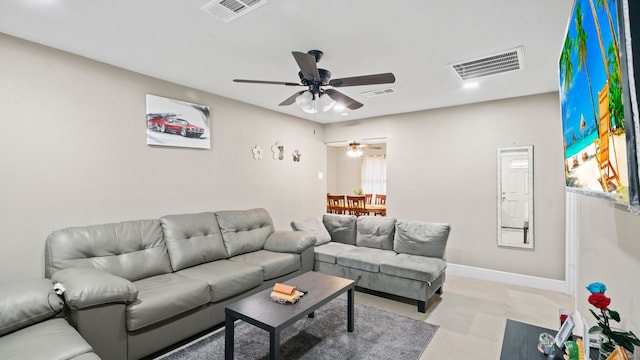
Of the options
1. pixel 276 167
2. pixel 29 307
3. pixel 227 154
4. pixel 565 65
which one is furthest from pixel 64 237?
pixel 565 65

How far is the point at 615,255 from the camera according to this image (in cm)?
131

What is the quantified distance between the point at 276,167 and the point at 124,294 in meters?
3.09

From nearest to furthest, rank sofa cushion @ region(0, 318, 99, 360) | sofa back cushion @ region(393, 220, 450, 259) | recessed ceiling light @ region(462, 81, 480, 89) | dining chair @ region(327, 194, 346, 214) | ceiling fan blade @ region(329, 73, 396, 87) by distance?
sofa cushion @ region(0, 318, 99, 360), ceiling fan blade @ region(329, 73, 396, 87), recessed ceiling light @ region(462, 81, 480, 89), sofa back cushion @ region(393, 220, 450, 259), dining chair @ region(327, 194, 346, 214)

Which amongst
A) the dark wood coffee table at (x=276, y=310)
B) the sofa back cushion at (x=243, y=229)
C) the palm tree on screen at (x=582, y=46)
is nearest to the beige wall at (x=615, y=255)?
the palm tree on screen at (x=582, y=46)

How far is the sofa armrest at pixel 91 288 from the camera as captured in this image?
6.37 ft

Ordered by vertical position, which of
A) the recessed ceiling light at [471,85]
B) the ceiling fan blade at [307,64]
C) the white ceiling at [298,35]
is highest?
the white ceiling at [298,35]

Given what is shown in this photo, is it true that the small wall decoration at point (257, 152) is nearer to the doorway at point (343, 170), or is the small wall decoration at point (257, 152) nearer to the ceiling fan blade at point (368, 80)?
the ceiling fan blade at point (368, 80)

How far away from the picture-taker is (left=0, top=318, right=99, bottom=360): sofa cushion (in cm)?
153

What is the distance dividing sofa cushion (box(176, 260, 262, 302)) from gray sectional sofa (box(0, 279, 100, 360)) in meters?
1.04

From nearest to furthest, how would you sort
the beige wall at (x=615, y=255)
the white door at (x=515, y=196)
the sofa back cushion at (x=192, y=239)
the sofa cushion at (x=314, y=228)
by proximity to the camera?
the beige wall at (x=615, y=255) < the sofa back cushion at (x=192, y=239) < the white door at (x=515, y=196) < the sofa cushion at (x=314, y=228)

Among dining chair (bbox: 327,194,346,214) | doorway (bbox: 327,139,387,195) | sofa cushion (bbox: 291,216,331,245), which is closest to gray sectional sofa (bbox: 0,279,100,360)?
sofa cushion (bbox: 291,216,331,245)

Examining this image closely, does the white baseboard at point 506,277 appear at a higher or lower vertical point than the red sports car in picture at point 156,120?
lower

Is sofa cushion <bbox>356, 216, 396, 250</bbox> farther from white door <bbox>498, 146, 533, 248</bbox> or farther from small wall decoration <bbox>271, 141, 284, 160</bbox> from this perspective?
small wall decoration <bbox>271, 141, 284, 160</bbox>

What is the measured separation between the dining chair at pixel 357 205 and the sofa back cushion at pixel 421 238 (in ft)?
6.65
